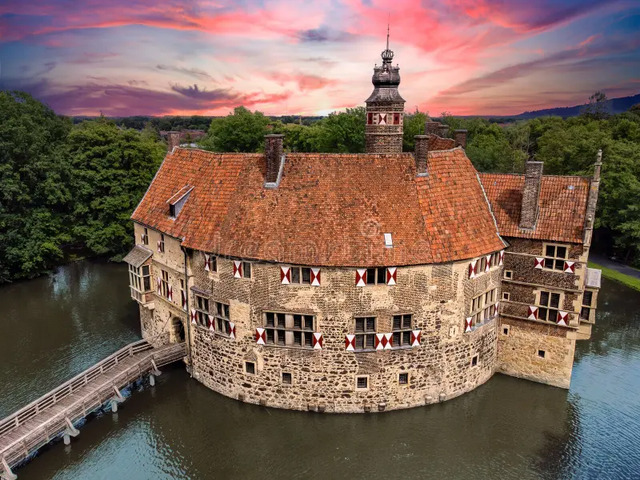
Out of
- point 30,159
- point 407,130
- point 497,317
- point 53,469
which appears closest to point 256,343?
point 53,469

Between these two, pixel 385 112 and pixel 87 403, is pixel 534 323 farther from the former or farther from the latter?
pixel 87 403

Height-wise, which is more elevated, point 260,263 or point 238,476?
point 260,263

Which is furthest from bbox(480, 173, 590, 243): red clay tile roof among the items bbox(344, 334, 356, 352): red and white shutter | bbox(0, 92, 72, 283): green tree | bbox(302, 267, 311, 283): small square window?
bbox(0, 92, 72, 283): green tree

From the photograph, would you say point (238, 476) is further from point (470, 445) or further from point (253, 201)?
point (253, 201)

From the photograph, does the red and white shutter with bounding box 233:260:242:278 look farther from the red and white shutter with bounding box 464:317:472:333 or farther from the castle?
the red and white shutter with bounding box 464:317:472:333

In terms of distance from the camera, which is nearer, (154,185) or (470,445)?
(470,445)

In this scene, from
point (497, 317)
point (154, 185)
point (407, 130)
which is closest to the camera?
point (497, 317)
